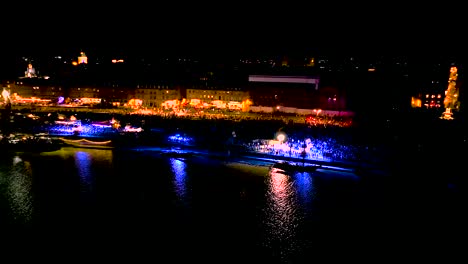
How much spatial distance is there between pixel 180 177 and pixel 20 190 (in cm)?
586

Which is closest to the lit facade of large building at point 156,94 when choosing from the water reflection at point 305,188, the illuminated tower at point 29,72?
the illuminated tower at point 29,72

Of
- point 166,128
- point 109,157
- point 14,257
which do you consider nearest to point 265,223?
point 14,257

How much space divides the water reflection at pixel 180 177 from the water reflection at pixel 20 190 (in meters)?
4.85

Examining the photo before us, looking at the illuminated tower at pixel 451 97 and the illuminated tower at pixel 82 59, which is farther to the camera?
the illuminated tower at pixel 82 59

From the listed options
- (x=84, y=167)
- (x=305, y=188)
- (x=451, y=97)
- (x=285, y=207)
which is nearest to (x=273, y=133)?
(x=305, y=188)

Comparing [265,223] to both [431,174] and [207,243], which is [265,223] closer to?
[207,243]

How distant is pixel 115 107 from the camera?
141 ft

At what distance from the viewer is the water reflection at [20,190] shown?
13695 mm

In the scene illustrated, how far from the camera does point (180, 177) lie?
703 inches

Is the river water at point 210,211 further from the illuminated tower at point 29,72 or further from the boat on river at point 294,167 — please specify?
the illuminated tower at point 29,72

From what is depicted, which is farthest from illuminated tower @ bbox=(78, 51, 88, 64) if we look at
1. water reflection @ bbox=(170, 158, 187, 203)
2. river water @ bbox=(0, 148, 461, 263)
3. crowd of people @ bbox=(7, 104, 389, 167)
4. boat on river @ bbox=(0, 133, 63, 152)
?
water reflection @ bbox=(170, 158, 187, 203)

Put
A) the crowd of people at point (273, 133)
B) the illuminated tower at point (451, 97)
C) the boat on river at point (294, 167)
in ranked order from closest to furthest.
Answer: the boat on river at point (294, 167), the crowd of people at point (273, 133), the illuminated tower at point (451, 97)

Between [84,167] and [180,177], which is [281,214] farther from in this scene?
[84,167]

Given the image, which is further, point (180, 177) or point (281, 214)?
point (180, 177)
